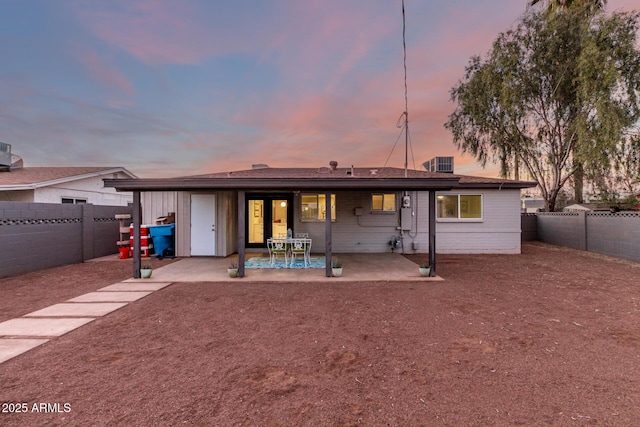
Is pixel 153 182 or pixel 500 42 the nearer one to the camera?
pixel 153 182

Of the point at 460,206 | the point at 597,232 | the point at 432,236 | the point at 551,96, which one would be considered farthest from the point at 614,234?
the point at 551,96

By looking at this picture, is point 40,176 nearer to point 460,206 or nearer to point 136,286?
point 136,286

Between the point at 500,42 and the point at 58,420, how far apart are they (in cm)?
2158

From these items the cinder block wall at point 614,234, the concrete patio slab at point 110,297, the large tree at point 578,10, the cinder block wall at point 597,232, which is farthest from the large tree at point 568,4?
the concrete patio slab at point 110,297

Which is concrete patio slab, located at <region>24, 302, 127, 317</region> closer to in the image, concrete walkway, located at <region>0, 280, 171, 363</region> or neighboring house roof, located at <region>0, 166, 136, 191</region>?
concrete walkway, located at <region>0, 280, 171, 363</region>

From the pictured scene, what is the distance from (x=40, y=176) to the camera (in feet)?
38.6

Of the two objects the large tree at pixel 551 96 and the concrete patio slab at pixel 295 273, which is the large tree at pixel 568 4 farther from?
the concrete patio slab at pixel 295 273

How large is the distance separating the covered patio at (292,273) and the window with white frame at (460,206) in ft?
10.6

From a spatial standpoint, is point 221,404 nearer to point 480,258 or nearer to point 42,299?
point 42,299

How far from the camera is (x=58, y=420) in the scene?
6.73 ft

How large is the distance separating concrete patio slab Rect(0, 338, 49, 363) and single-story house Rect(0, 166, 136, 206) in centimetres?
745

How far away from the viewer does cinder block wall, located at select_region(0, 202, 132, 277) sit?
22.5ft

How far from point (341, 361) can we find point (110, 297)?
482 centimetres

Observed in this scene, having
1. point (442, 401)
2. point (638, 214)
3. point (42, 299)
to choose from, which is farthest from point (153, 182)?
point (638, 214)
